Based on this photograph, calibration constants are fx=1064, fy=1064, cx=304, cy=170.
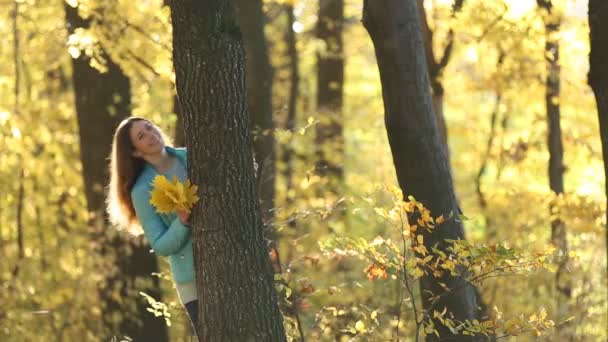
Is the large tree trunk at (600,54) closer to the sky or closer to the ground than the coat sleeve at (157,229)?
closer to the sky

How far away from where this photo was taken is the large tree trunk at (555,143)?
11.1 meters

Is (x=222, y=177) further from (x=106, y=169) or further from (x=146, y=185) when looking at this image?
(x=106, y=169)

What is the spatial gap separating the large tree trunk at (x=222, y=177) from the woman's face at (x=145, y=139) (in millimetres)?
661

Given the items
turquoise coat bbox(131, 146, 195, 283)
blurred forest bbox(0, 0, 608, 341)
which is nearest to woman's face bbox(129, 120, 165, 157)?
turquoise coat bbox(131, 146, 195, 283)

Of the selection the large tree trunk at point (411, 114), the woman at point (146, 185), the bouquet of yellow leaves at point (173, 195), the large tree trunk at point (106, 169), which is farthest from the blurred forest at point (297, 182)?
the bouquet of yellow leaves at point (173, 195)

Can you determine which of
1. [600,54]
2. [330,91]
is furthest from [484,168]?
[600,54]

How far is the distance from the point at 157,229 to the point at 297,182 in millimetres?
11610

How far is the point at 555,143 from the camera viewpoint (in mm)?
13094

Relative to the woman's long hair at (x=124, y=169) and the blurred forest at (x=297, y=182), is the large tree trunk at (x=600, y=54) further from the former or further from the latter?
the woman's long hair at (x=124, y=169)

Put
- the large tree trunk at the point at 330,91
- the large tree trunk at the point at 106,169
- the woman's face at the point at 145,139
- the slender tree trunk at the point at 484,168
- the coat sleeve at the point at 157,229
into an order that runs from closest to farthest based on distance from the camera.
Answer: the coat sleeve at the point at 157,229, the woman's face at the point at 145,139, the large tree trunk at the point at 106,169, the slender tree trunk at the point at 484,168, the large tree trunk at the point at 330,91

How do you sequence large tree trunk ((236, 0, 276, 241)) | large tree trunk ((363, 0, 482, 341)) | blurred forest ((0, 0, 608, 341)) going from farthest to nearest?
large tree trunk ((236, 0, 276, 241))
blurred forest ((0, 0, 608, 341))
large tree trunk ((363, 0, 482, 341))

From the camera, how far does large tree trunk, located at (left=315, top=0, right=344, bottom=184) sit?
16.4 meters

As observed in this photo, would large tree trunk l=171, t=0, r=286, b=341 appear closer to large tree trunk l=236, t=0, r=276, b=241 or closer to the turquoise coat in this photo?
the turquoise coat

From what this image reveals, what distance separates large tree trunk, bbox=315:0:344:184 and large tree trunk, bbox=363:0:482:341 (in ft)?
29.6
